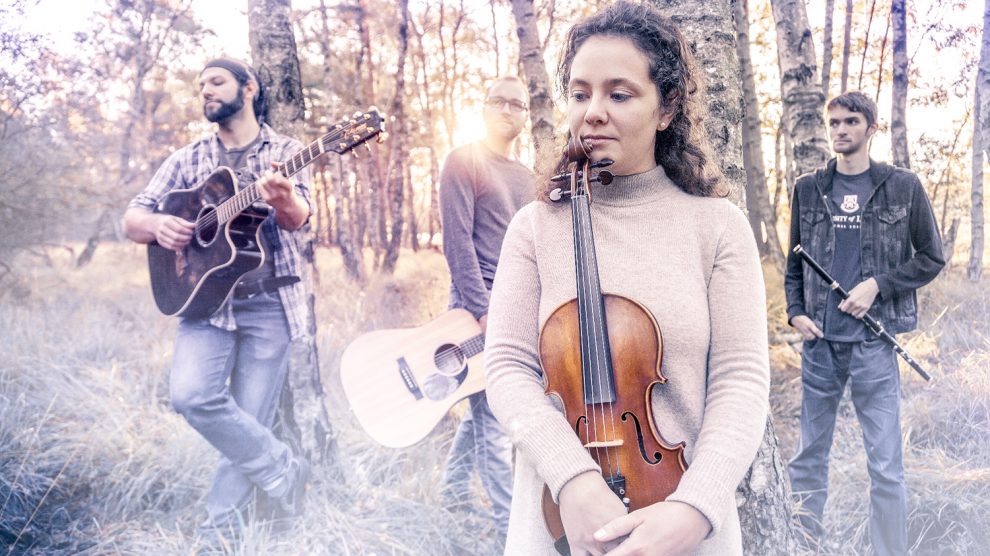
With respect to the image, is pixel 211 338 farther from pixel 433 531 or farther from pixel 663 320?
pixel 663 320

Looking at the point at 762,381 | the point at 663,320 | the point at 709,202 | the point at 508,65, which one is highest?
the point at 508,65

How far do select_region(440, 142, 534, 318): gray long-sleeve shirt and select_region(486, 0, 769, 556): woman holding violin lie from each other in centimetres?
147

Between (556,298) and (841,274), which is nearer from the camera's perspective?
(556,298)

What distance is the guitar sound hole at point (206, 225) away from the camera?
8.30 ft

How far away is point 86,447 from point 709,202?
3273 mm

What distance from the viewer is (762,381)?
1056 mm

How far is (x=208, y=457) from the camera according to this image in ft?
10.0

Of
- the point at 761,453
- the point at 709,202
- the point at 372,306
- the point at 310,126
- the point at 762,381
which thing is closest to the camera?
the point at 762,381

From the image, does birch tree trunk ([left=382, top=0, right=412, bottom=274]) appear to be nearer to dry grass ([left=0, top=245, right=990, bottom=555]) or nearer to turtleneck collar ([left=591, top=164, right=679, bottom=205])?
dry grass ([left=0, top=245, right=990, bottom=555])

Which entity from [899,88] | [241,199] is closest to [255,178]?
[241,199]

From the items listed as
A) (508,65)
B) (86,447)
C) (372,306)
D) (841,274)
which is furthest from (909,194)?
(508,65)

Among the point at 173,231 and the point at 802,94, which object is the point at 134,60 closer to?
the point at 173,231

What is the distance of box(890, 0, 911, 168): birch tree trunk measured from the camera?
405 cm

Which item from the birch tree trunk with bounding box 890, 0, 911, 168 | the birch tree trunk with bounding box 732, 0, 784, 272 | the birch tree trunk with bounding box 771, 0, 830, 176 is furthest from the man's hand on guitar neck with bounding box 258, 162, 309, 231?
the birch tree trunk with bounding box 732, 0, 784, 272
